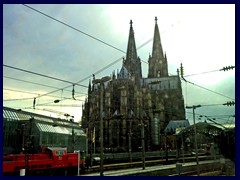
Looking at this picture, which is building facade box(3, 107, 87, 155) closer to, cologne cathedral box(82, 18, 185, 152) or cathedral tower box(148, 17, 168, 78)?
cologne cathedral box(82, 18, 185, 152)

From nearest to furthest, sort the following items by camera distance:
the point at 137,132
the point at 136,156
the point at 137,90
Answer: the point at 136,156
the point at 137,132
the point at 137,90

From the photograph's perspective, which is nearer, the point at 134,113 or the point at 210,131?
the point at 210,131

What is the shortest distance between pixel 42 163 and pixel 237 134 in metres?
18.2

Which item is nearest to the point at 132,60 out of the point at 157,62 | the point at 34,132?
the point at 157,62

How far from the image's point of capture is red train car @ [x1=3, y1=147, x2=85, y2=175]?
2020cm

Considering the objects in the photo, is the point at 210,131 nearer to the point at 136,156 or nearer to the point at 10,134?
the point at 136,156

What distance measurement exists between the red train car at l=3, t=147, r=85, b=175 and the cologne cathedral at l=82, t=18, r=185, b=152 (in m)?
30.5

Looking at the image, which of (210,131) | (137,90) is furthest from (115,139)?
(210,131)

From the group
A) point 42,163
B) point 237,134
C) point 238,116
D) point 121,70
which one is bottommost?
point 42,163

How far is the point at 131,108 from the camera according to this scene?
230 feet

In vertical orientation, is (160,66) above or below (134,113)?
above

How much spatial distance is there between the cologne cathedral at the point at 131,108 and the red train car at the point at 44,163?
30525 mm
